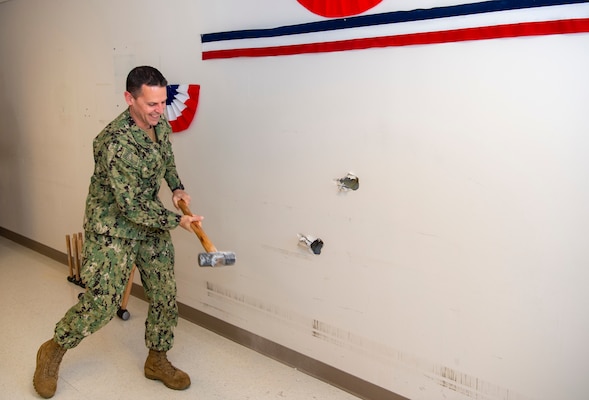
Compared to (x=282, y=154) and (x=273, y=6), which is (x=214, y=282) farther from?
(x=273, y=6)

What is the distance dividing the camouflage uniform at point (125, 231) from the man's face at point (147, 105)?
0.04 m

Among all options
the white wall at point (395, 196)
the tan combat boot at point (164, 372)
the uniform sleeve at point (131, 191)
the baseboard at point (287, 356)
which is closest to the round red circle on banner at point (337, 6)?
the white wall at point (395, 196)

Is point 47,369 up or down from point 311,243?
down

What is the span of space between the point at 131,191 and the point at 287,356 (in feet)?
3.87

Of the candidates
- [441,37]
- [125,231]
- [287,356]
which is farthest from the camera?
[287,356]

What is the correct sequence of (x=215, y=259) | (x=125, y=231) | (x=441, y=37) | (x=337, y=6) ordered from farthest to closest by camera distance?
(x=125, y=231) < (x=337, y=6) < (x=215, y=259) < (x=441, y=37)

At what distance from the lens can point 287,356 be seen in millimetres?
2762

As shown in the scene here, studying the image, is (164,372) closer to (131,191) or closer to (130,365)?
(130,365)

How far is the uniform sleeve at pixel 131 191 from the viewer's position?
2211mm

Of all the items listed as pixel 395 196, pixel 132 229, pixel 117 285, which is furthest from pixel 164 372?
pixel 395 196

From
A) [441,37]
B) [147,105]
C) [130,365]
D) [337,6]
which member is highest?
[337,6]

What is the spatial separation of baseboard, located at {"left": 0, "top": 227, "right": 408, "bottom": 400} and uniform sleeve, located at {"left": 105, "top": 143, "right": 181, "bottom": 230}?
3.20ft

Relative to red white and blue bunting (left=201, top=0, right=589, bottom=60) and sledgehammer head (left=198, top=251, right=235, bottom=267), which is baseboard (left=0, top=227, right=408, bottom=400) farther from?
red white and blue bunting (left=201, top=0, right=589, bottom=60)

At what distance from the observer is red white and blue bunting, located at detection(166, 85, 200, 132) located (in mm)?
2955
